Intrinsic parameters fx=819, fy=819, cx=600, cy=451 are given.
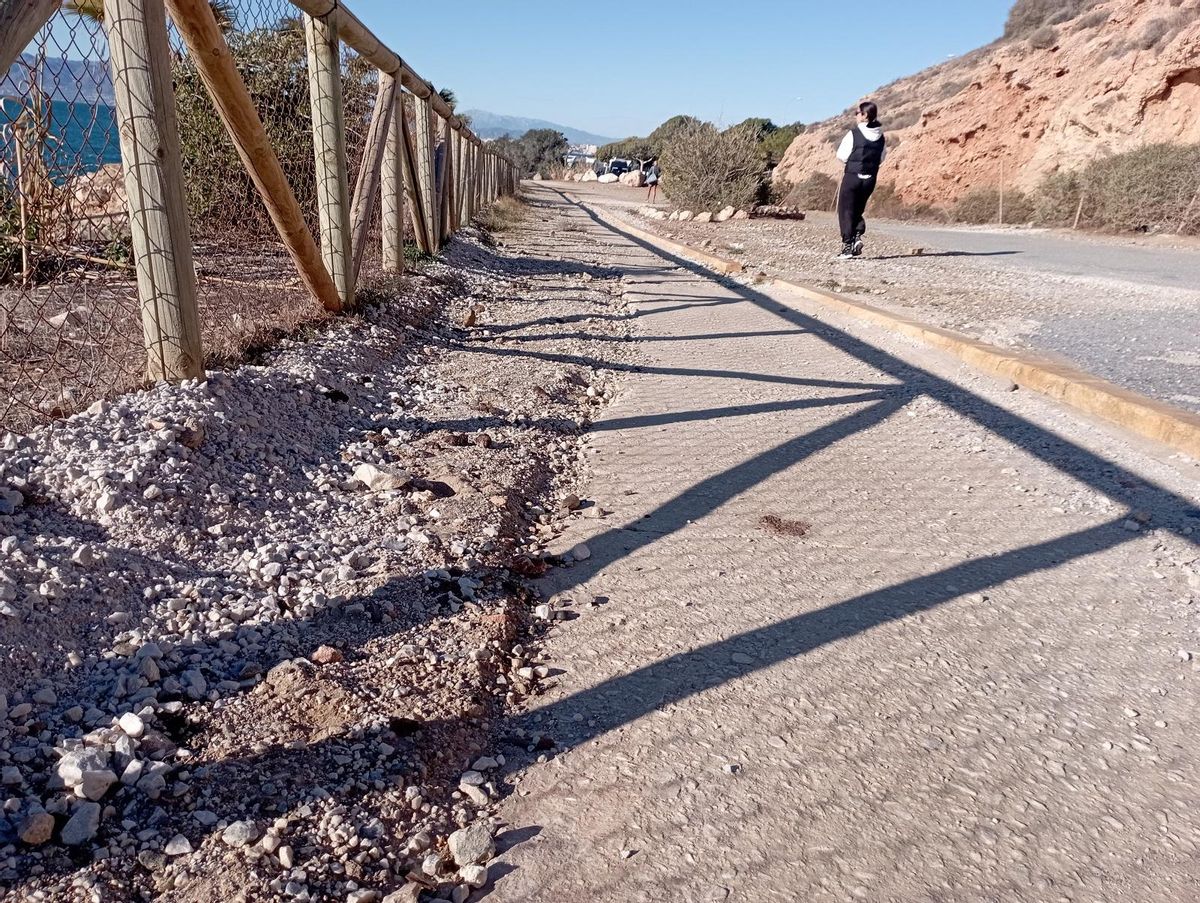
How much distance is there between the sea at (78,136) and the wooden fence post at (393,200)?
12.1ft

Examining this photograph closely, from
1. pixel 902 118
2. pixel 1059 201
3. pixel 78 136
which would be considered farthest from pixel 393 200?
pixel 902 118

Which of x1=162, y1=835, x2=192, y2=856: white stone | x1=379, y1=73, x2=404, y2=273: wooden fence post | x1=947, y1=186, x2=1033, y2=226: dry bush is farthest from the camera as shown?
x1=947, y1=186, x2=1033, y2=226: dry bush

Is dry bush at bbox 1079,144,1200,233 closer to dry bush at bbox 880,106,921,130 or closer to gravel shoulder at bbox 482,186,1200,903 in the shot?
dry bush at bbox 880,106,921,130

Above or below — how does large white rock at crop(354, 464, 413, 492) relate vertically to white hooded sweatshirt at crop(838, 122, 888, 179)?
below

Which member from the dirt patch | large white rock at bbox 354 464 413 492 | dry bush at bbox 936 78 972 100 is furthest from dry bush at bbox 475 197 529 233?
dry bush at bbox 936 78 972 100

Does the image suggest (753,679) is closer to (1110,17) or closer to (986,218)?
(986,218)

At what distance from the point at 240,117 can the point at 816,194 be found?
29214mm

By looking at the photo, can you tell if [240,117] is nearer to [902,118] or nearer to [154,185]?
[154,185]

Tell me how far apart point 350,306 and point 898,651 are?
13.4 feet

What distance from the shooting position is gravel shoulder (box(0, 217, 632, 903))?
1.49 meters

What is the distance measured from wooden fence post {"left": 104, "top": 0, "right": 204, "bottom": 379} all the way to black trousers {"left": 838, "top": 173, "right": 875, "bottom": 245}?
10.3m

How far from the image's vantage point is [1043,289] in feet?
28.8

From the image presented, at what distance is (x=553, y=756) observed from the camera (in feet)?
5.98

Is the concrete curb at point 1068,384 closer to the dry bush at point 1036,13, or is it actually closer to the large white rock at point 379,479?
the large white rock at point 379,479
